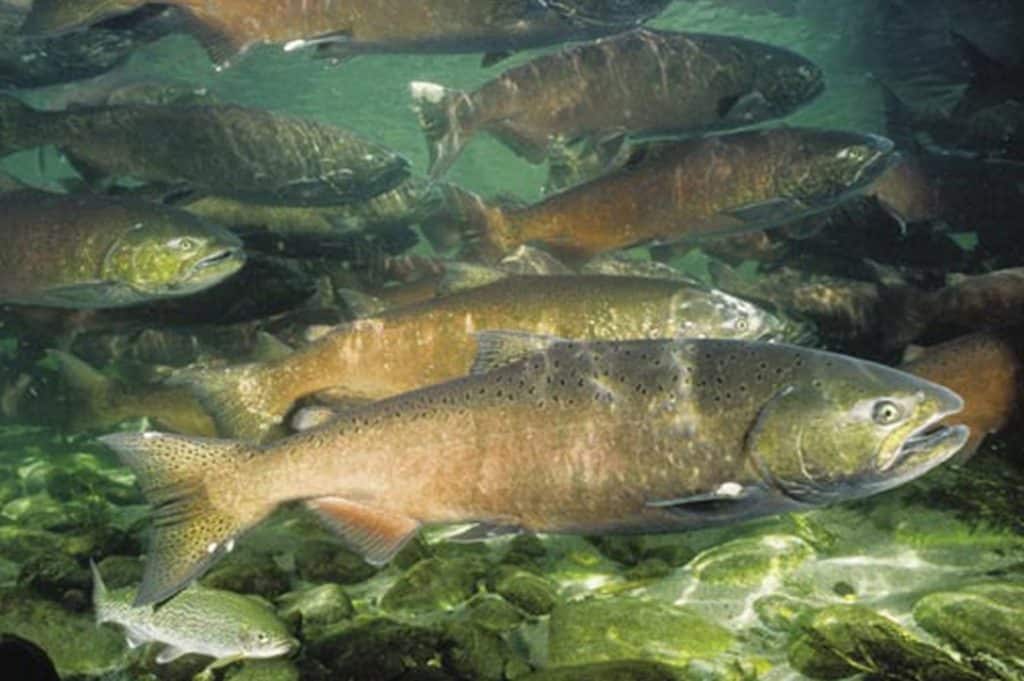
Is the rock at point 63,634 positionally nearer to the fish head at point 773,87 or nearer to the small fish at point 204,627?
the small fish at point 204,627

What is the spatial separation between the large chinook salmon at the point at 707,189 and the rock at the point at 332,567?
145 inches

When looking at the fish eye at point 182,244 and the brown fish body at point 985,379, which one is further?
the fish eye at point 182,244

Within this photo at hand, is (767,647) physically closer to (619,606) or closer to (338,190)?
(619,606)

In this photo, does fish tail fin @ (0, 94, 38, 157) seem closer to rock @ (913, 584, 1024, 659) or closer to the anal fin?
the anal fin

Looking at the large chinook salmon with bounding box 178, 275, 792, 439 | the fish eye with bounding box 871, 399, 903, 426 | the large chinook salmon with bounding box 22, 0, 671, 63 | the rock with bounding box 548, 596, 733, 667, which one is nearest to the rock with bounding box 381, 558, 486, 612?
the rock with bounding box 548, 596, 733, 667

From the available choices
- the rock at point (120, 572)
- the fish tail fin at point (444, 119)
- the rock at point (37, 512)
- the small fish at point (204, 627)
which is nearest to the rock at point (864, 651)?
the small fish at point (204, 627)

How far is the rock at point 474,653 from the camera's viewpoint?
136 inches

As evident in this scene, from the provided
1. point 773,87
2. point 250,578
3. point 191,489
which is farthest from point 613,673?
point 773,87

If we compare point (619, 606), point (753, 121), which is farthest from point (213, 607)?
point (753, 121)

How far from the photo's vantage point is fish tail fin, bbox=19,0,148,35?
6.20 m

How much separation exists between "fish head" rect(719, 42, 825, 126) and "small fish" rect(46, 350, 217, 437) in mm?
5891

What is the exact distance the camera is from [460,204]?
7773 mm

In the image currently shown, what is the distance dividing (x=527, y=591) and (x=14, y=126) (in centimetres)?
696

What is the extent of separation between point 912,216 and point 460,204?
5911mm
